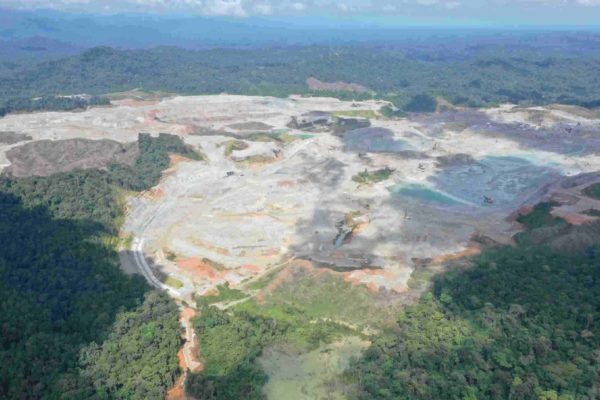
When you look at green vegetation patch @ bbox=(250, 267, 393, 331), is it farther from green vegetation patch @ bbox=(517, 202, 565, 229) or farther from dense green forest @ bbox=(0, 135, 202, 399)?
green vegetation patch @ bbox=(517, 202, 565, 229)

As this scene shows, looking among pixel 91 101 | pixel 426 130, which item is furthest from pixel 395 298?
pixel 91 101

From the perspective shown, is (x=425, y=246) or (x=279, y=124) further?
(x=279, y=124)

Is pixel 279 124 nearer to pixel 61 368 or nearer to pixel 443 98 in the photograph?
pixel 443 98

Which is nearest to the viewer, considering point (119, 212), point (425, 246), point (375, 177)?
point (425, 246)

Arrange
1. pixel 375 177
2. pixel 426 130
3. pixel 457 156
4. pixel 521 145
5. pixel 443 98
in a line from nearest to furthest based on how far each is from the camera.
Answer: pixel 375 177 → pixel 457 156 → pixel 521 145 → pixel 426 130 → pixel 443 98

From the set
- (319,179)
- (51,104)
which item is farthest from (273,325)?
(51,104)
